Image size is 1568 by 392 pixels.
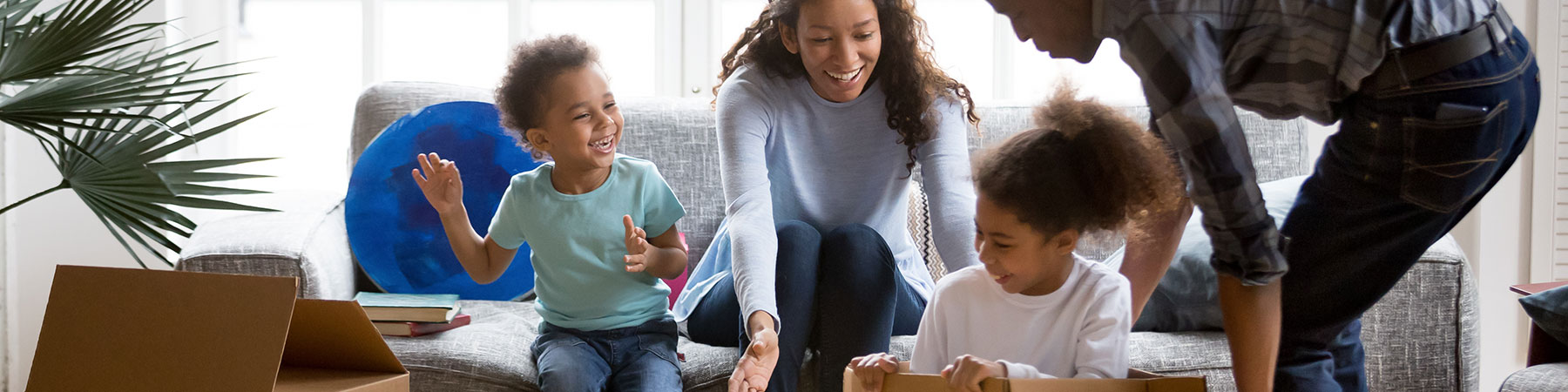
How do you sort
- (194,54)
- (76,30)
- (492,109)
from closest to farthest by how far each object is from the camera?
1. (76,30)
2. (492,109)
3. (194,54)

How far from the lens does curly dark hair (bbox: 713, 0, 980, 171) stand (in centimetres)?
183

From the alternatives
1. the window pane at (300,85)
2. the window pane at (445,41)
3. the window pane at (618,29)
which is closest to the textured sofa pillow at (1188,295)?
the window pane at (618,29)

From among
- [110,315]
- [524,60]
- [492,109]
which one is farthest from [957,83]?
[110,315]

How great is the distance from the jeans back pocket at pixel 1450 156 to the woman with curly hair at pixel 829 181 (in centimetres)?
67

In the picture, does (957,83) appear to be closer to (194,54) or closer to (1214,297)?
(1214,297)

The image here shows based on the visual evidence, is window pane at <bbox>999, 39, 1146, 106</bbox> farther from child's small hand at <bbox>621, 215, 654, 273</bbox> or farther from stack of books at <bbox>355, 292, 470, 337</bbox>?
stack of books at <bbox>355, 292, 470, 337</bbox>

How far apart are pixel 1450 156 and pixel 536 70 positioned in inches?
50.1

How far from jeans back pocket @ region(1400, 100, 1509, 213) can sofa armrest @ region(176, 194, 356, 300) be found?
157 centimetres

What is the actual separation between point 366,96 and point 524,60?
0.71 meters

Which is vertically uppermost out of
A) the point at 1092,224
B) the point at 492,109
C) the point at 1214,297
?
the point at 492,109

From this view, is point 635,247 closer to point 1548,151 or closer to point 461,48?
point 461,48

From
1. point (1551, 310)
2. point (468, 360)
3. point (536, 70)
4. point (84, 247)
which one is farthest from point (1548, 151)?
point (84, 247)

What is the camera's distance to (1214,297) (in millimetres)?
1923

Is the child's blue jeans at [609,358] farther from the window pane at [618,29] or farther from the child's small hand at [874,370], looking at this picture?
the window pane at [618,29]
